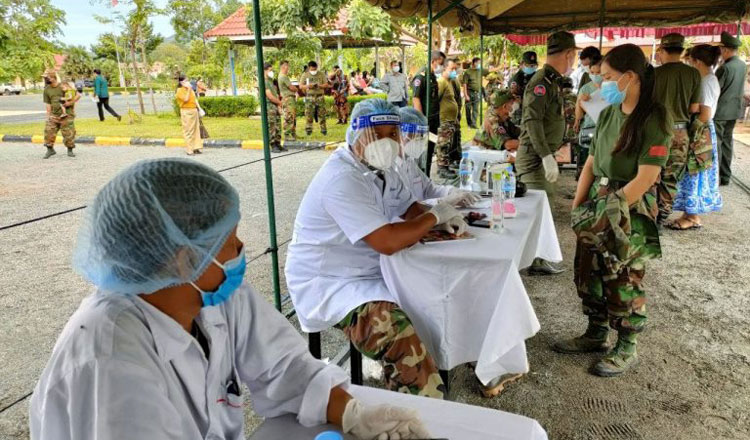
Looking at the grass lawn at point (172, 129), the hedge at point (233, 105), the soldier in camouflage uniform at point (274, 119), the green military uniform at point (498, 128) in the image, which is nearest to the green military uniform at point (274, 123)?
the soldier in camouflage uniform at point (274, 119)

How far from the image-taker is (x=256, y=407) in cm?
127

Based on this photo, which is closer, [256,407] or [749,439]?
[256,407]

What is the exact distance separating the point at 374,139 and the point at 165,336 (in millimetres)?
1439

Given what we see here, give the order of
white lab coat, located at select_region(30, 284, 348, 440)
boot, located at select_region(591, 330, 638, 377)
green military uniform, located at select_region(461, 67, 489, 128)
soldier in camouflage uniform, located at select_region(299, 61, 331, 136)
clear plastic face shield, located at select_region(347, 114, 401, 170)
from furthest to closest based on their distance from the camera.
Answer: green military uniform, located at select_region(461, 67, 489, 128)
soldier in camouflage uniform, located at select_region(299, 61, 331, 136)
boot, located at select_region(591, 330, 638, 377)
clear plastic face shield, located at select_region(347, 114, 401, 170)
white lab coat, located at select_region(30, 284, 348, 440)

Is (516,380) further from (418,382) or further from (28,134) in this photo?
(28,134)

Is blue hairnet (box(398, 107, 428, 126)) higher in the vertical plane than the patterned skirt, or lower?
higher

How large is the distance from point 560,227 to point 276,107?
646 centimetres

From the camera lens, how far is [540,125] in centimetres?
366

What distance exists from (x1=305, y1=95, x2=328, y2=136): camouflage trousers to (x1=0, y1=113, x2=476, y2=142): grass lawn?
0.21 metres

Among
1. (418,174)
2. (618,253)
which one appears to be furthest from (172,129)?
(618,253)

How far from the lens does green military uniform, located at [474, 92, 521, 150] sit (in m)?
4.91

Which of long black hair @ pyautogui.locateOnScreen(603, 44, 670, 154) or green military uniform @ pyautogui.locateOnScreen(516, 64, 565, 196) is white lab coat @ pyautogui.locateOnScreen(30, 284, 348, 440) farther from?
green military uniform @ pyautogui.locateOnScreen(516, 64, 565, 196)

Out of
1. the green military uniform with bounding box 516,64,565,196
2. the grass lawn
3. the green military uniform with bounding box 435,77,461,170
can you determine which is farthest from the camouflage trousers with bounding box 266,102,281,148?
the green military uniform with bounding box 516,64,565,196

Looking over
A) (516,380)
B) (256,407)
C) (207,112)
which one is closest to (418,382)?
(256,407)
